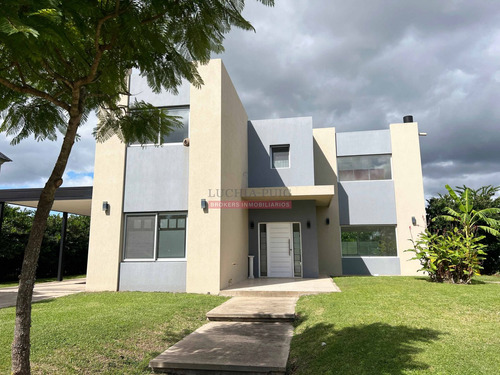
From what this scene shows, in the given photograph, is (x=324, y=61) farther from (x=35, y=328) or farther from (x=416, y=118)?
(x=35, y=328)

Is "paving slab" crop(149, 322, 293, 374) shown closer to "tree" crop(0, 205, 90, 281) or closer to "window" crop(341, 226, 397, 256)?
"window" crop(341, 226, 397, 256)

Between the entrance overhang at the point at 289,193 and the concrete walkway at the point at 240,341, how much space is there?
3852 millimetres

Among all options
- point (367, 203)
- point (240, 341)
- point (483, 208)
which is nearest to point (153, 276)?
point (240, 341)

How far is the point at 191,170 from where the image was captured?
31.9 feet

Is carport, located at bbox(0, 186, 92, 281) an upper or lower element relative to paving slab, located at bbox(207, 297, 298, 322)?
upper

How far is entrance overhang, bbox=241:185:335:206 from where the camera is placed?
1162 cm

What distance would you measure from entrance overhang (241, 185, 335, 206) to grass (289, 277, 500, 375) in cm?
453

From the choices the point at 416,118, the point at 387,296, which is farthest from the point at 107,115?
the point at 416,118

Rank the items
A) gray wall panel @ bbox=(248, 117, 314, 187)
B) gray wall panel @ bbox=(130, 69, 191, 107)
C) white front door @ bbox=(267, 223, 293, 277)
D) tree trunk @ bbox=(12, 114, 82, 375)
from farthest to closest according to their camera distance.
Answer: gray wall panel @ bbox=(248, 117, 314, 187) → white front door @ bbox=(267, 223, 293, 277) → gray wall panel @ bbox=(130, 69, 191, 107) → tree trunk @ bbox=(12, 114, 82, 375)

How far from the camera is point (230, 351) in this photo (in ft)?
15.6

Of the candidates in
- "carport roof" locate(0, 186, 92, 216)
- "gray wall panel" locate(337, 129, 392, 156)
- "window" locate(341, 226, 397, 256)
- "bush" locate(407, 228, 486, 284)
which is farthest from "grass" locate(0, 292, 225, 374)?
"gray wall panel" locate(337, 129, 392, 156)

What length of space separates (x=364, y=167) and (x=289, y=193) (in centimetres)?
548

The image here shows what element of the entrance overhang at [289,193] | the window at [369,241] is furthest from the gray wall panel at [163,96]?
the window at [369,241]

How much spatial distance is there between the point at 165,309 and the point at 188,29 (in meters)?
5.62
